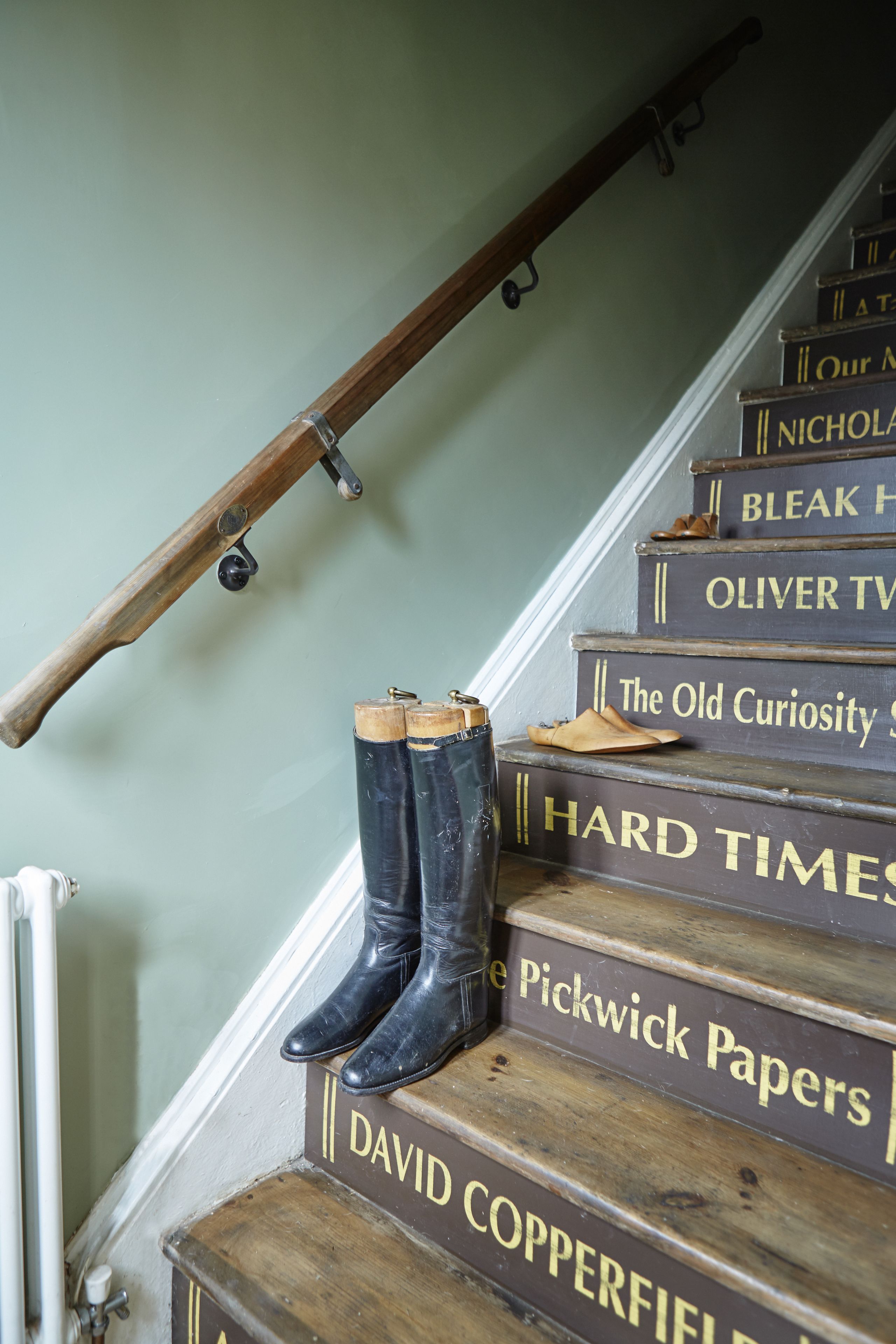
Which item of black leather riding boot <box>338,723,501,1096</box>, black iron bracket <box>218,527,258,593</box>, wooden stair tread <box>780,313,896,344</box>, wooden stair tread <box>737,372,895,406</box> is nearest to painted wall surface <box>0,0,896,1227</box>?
black iron bracket <box>218,527,258,593</box>

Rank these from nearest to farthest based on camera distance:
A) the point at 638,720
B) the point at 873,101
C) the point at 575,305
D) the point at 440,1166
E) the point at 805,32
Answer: the point at 440,1166 < the point at 638,720 < the point at 575,305 < the point at 805,32 < the point at 873,101

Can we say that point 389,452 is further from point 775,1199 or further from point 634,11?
point 634,11

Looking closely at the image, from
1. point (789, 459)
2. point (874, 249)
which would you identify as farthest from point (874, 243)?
point (789, 459)

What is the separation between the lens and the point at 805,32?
2.12 metres

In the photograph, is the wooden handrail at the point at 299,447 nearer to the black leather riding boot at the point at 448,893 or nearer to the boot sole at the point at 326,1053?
the black leather riding boot at the point at 448,893

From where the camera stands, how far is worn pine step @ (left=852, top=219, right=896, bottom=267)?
7.13 ft

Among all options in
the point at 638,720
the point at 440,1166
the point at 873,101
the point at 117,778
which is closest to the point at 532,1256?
the point at 440,1166

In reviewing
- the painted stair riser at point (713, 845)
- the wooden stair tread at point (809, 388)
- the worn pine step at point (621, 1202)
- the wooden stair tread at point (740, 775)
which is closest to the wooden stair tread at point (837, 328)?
the wooden stair tread at point (809, 388)

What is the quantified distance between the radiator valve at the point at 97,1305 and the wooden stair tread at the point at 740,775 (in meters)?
0.85

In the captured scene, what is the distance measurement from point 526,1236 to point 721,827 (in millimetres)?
550

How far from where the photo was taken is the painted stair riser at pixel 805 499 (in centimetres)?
144

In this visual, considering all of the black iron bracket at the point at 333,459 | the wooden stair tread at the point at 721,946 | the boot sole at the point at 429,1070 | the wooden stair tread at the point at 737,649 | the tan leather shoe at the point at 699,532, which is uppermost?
the black iron bracket at the point at 333,459

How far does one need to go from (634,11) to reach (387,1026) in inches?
77.3

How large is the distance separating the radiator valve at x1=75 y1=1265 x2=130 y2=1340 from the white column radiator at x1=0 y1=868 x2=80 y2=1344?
1.6 inches
